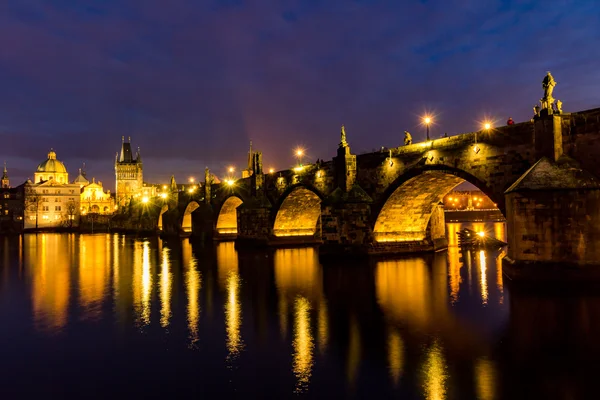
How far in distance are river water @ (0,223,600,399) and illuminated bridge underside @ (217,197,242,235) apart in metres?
32.7

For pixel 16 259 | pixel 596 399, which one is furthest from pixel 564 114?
pixel 16 259

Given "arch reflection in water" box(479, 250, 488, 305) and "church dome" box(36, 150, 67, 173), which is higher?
"church dome" box(36, 150, 67, 173)

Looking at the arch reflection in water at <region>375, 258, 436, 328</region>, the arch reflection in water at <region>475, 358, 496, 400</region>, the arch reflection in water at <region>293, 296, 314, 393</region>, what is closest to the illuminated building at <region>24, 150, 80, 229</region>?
the arch reflection in water at <region>375, 258, 436, 328</region>

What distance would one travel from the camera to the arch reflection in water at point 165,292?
16062mm

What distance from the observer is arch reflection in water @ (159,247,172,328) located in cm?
1606

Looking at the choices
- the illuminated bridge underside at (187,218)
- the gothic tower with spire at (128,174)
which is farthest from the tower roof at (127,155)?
the illuminated bridge underside at (187,218)

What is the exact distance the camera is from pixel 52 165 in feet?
477

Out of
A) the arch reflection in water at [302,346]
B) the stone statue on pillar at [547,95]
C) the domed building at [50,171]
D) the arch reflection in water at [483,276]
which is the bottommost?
the arch reflection in water at [302,346]

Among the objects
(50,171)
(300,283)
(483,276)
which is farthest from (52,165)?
(483,276)

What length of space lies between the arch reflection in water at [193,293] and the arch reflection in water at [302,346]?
3.08 metres

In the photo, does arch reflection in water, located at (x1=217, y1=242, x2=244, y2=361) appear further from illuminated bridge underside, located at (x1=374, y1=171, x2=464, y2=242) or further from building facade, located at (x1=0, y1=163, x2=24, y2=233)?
building facade, located at (x1=0, y1=163, x2=24, y2=233)

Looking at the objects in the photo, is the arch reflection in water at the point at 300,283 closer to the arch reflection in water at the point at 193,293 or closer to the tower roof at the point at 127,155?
the arch reflection in water at the point at 193,293

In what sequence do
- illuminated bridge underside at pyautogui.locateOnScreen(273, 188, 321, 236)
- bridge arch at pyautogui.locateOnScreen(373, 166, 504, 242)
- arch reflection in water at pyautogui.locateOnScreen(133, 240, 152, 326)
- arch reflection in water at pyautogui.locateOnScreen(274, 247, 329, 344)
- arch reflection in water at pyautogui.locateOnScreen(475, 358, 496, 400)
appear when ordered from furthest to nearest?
illuminated bridge underside at pyautogui.locateOnScreen(273, 188, 321, 236), bridge arch at pyautogui.locateOnScreen(373, 166, 504, 242), arch reflection in water at pyautogui.locateOnScreen(133, 240, 152, 326), arch reflection in water at pyautogui.locateOnScreen(274, 247, 329, 344), arch reflection in water at pyautogui.locateOnScreen(475, 358, 496, 400)

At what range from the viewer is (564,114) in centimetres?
1998
